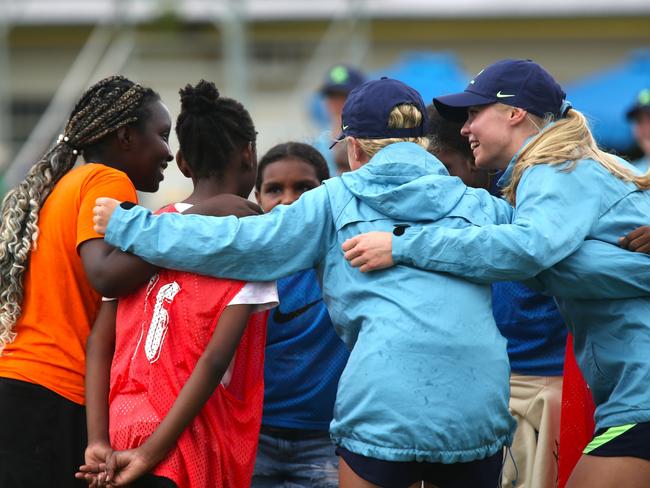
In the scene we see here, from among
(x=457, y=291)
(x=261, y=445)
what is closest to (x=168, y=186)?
(x=261, y=445)

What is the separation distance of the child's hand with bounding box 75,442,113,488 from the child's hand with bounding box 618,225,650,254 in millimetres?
1859

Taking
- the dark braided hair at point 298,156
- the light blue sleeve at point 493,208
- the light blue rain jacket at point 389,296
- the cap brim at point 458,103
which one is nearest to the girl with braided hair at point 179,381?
the light blue rain jacket at point 389,296

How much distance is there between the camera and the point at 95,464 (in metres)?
3.74

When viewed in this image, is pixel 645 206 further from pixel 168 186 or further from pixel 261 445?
pixel 168 186

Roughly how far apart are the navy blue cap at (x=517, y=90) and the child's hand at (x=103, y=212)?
4.23ft

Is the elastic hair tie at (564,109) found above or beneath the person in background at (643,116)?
above

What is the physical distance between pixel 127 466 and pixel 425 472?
960 mm

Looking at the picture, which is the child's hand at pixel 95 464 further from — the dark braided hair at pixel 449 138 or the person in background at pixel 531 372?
the dark braided hair at pixel 449 138

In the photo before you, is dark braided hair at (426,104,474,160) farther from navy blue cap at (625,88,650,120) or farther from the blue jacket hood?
navy blue cap at (625,88,650,120)

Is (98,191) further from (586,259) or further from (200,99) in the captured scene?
(586,259)

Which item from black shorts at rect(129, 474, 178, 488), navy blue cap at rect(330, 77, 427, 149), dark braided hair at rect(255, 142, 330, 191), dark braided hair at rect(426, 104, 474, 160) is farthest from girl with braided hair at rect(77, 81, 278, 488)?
dark braided hair at rect(426, 104, 474, 160)

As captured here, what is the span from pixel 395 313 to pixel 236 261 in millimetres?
553

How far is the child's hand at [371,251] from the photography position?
3.64m

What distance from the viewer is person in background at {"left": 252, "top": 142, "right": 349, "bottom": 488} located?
4.45 m
